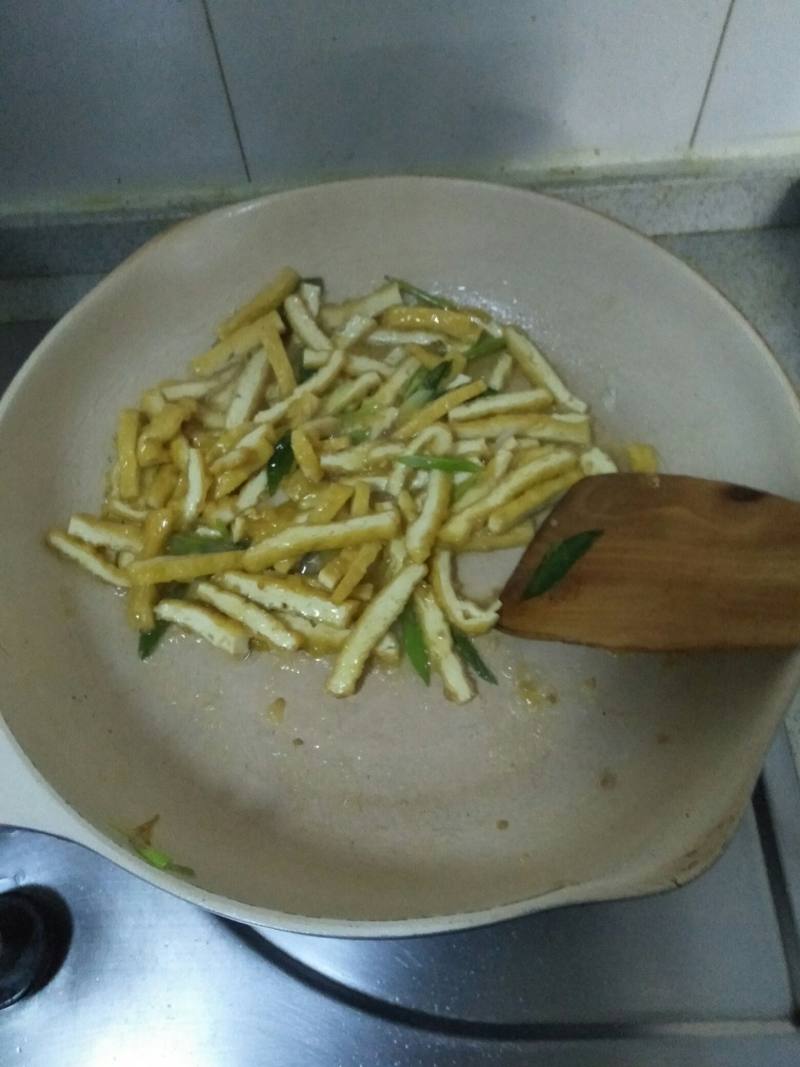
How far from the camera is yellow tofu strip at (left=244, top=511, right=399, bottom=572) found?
2.60 ft

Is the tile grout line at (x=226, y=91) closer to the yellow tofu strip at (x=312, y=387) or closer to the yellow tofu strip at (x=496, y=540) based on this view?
the yellow tofu strip at (x=312, y=387)

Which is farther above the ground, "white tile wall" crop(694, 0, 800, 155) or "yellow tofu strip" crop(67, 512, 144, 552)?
"white tile wall" crop(694, 0, 800, 155)

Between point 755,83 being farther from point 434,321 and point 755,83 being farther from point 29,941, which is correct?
point 29,941

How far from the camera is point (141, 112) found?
890mm

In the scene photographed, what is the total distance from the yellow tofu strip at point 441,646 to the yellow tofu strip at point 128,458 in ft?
0.97

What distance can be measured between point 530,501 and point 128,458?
1.27 ft

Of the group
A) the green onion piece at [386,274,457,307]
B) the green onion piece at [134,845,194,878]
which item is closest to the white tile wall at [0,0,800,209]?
the green onion piece at [386,274,457,307]

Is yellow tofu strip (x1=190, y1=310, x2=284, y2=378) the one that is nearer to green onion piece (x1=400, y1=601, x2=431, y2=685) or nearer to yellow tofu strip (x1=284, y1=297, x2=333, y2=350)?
yellow tofu strip (x1=284, y1=297, x2=333, y2=350)

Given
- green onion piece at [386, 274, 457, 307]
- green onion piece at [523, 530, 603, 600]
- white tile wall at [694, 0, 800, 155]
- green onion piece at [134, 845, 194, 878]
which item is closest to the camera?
green onion piece at [134, 845, 194, 878]

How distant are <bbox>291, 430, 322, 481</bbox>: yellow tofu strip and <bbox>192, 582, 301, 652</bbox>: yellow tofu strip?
0.14 m

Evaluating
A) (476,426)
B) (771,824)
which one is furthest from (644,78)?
(771,824)

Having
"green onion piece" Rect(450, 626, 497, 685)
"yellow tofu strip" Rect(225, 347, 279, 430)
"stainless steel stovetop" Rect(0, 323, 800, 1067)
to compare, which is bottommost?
"stainless steel stovetop" Rect(0, 323, 800, 1067)

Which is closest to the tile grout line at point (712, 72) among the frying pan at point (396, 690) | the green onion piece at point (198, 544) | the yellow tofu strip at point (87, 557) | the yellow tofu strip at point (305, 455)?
the frying pan at point (396, 690)

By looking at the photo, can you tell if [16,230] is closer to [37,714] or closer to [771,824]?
[37,714]
